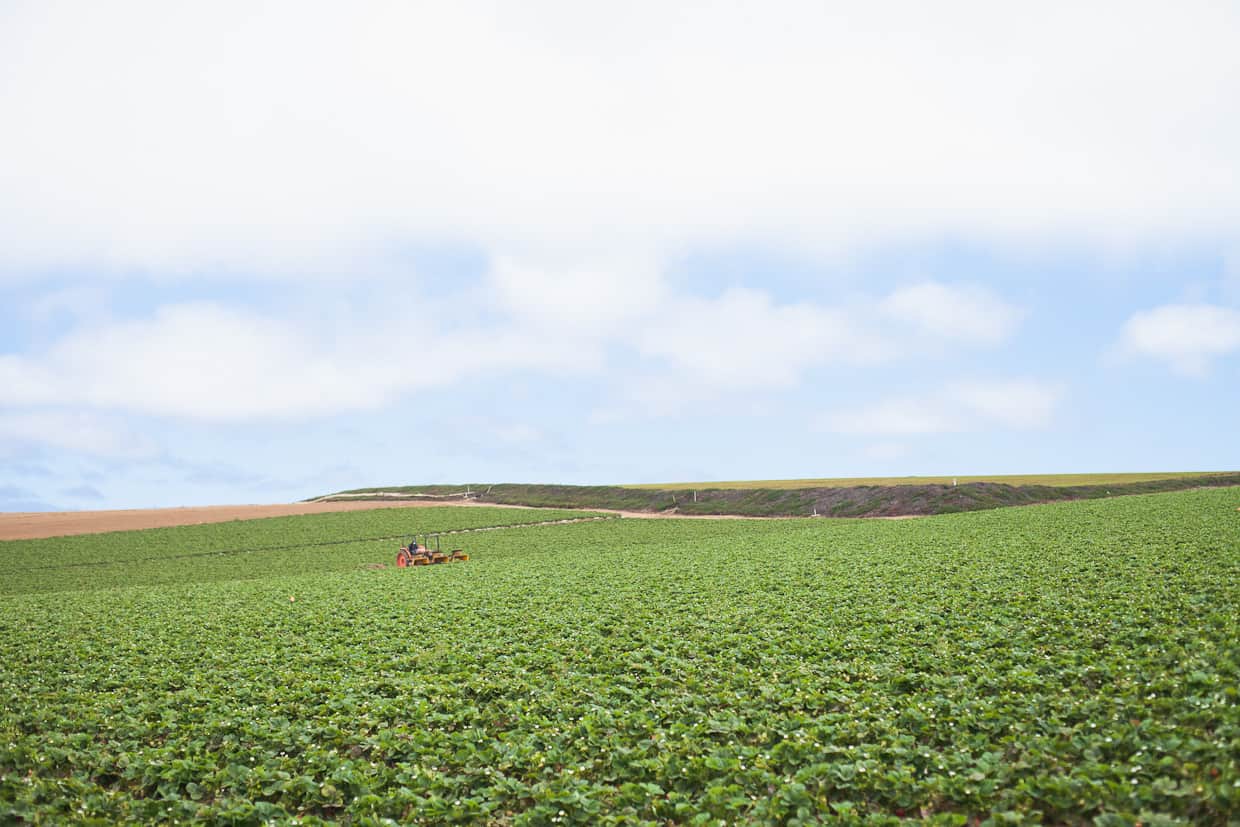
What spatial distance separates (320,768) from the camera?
934cm

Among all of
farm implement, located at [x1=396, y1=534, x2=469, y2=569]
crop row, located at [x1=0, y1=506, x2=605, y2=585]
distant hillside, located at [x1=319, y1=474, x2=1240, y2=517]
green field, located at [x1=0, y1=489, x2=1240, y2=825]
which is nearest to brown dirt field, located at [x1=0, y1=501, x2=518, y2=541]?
crop row, located at [x1=0, y1=506, x2=605, y2=585]

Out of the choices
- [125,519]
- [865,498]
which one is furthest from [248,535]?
[865,498]

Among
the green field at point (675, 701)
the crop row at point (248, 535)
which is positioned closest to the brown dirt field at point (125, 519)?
the crop row at point (248, 535)

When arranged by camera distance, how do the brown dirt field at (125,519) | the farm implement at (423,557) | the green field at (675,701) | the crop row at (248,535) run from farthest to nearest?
the brown dirt field at (125,519) < the crop row at (248,535) < the farm implement at (423,557) < the green field at (675,701)

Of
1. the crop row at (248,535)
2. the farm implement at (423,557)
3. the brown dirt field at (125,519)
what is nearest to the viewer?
the farm implement at (423,557)

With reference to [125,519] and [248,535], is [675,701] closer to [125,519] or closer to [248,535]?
[248,535]

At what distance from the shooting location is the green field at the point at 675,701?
771 cm

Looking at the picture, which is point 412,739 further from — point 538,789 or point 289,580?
point 289,580

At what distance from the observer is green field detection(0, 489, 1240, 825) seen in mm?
7715

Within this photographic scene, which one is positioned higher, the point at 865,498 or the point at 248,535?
the point at 865,498

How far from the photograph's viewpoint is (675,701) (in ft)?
34.0

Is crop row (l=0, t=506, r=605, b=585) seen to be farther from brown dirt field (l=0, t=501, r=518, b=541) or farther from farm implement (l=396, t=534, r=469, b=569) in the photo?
farm implement (l=396, t=534, r=469, b=569)

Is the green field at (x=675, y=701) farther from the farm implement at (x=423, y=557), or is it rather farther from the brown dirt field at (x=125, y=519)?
the brown dirt field at (x=125, y=519)

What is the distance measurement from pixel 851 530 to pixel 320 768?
29.8 metres
